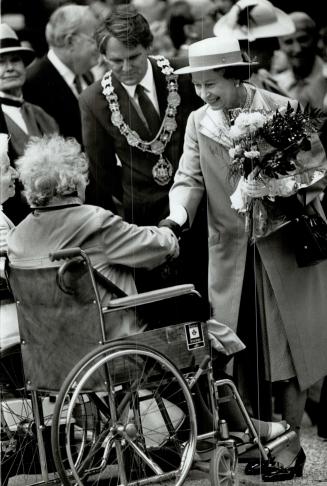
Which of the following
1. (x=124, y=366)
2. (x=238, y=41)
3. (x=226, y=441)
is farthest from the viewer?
(x=238, y=41)

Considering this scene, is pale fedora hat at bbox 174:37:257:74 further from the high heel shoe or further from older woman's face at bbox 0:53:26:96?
the high heel shoe

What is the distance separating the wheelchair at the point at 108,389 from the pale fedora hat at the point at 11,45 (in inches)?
52.5

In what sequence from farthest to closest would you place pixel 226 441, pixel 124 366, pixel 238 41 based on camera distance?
pixel 238 41
pixel 226 441
pixel 124 366

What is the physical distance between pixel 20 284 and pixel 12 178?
0.85m

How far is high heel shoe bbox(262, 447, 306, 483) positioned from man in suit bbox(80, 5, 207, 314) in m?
1.02

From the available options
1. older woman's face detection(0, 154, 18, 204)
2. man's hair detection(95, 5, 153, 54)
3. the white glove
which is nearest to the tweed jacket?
the white glove

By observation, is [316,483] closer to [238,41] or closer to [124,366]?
[124,366]

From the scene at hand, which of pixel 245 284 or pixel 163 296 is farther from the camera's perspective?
pixel 245 284

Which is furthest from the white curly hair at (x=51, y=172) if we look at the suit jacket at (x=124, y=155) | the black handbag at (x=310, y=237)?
the black handbag at (x=310, y=237)

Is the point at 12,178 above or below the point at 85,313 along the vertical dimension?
above

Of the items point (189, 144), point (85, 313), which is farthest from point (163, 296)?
point (189, 144)

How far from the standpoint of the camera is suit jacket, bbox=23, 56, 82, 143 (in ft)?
18.6

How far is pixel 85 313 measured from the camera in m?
4.80

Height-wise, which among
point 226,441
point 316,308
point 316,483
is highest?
point 316,308
